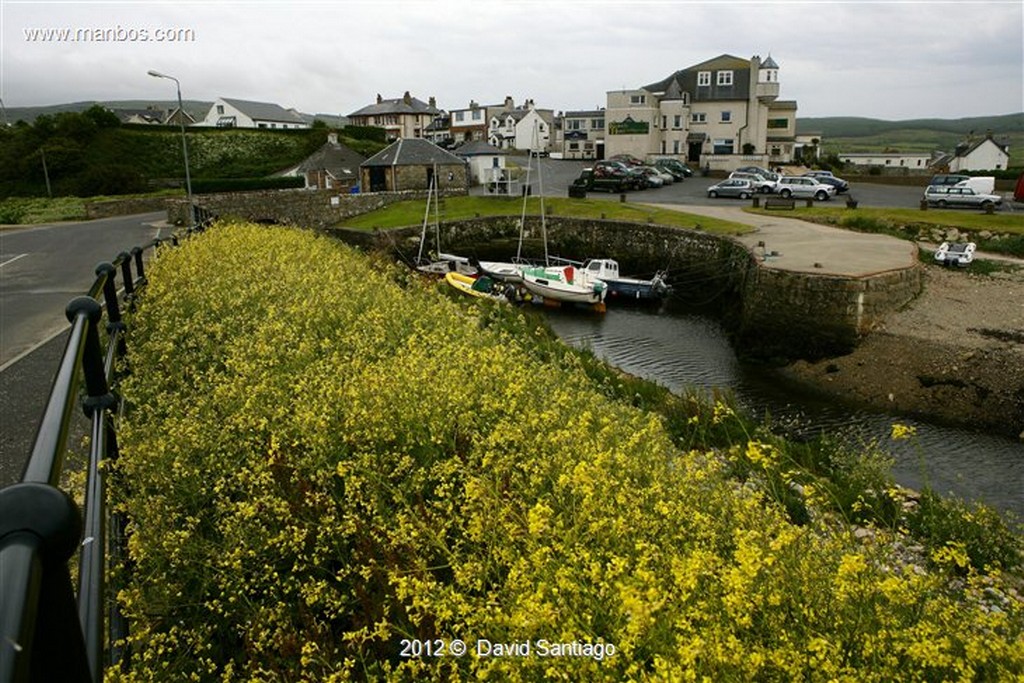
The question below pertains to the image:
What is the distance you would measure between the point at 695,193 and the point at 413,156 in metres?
22.6

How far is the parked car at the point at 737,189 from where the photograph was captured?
48.7 meters

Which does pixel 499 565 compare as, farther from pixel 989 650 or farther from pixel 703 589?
pixel 989 650

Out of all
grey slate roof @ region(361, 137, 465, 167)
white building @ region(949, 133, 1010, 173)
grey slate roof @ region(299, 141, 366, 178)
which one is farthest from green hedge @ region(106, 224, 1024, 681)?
white building @ region(949, 133, 1010, 173)

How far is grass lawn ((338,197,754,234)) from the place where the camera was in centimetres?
3859

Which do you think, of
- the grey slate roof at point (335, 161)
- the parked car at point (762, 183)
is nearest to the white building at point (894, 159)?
the parked car at point (762, 183)

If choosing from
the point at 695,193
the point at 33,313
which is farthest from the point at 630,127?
the point at 33,313

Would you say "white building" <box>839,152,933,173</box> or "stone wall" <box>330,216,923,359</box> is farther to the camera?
"white building" <box>839,152,933,173</box>

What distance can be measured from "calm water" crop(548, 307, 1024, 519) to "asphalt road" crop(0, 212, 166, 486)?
32.4 ft

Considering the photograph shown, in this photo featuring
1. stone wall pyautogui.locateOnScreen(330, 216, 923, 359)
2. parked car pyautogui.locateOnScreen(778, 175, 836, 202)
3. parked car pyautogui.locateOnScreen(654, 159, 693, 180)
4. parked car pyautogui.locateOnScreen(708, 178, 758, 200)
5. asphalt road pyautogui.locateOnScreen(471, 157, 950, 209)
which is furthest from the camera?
parked car pyautogui.locateOnScreen(654, 159, 693, 180)

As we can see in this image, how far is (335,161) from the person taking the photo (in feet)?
218

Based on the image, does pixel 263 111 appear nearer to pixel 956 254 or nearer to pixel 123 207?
pixel 123 207

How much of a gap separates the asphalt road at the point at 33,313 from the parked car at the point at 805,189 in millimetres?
39540

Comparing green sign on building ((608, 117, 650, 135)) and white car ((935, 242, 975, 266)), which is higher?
green sign on building ((608, 117, 650, 135))

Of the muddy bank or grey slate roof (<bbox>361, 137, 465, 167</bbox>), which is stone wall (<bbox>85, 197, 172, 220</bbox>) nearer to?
grey slate roof (<bbox>361, 137, 465, 167</bbox>)
